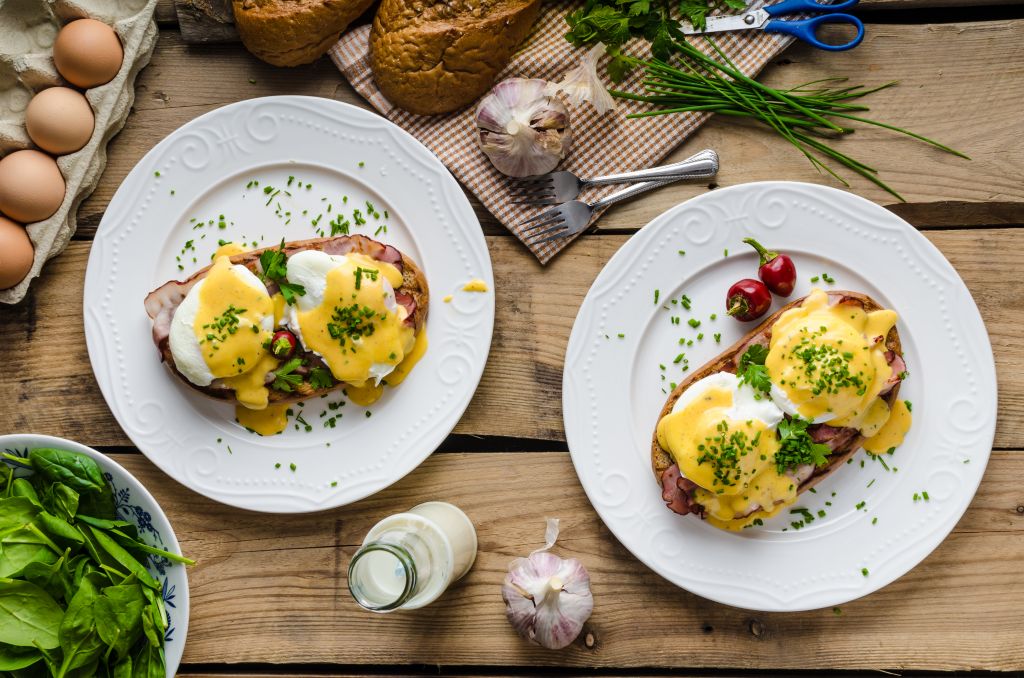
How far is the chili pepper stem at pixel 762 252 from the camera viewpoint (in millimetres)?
2572

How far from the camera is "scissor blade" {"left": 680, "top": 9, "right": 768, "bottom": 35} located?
2668mm

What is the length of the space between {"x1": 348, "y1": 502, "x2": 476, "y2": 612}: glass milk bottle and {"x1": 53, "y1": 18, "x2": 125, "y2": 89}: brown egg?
1824 mm

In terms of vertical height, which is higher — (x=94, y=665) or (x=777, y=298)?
(x=777, y=298)

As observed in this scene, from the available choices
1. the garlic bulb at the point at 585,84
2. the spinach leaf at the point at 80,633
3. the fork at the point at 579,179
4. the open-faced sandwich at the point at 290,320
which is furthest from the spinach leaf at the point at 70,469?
the garlic bulb at the point at 585,84

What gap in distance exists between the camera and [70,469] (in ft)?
7.99

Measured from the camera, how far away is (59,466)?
2443mm

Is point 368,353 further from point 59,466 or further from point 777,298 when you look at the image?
point 777,298

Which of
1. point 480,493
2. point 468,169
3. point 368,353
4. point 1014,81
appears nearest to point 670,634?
point 480,493

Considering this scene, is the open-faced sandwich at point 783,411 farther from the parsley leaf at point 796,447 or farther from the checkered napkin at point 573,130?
the checkered napkin at point 573,130

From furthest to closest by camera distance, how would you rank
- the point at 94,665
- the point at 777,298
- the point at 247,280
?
the point at 777,298 < the point at 247,280 < the point at 94,665

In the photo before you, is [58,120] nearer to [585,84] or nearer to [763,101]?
[585,84]

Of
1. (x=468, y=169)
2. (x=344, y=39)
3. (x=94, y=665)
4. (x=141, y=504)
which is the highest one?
(x=344, y=39)

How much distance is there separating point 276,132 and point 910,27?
2.29 m

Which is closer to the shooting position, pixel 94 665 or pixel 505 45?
pixel 94 665
